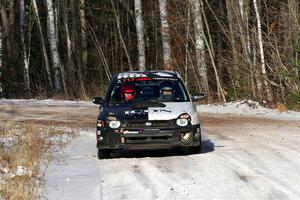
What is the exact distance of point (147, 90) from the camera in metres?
12.9

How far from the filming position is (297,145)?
12930 millimetres

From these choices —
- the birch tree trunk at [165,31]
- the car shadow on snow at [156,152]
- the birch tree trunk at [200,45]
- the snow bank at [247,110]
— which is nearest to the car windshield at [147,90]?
the car shadow on snow at [156,152]

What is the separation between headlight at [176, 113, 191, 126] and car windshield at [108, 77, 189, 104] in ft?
3.11

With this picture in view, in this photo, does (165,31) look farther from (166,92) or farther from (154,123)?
(154,123)

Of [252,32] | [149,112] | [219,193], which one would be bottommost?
[219,193]

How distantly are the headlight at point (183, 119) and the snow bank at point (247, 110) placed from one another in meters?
7.98

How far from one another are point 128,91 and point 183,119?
1.61 meters

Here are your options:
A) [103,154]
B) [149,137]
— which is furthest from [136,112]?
[103,154]

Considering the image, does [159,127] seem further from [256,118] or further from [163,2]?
[163,2]

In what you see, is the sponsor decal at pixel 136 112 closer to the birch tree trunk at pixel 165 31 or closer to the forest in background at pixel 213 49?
the forest in background at pixel 213 49

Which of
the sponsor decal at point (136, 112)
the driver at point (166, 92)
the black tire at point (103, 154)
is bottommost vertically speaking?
the black tire at point (103, 154)

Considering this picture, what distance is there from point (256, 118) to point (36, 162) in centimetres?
913

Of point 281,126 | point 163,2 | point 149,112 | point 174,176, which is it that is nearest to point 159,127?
point 149,112

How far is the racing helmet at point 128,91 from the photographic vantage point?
42.2ft
